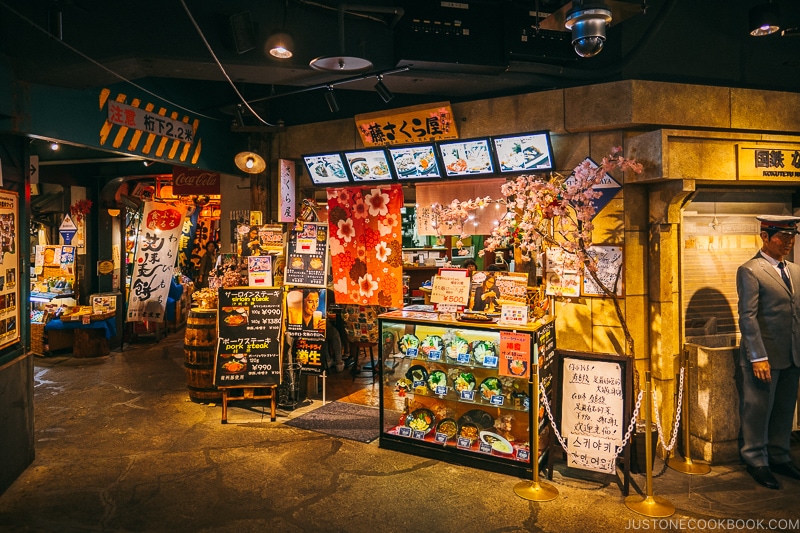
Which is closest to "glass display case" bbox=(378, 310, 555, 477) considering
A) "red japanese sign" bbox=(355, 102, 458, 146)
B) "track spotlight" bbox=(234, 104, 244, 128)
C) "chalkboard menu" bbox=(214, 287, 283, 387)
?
"chalkboard menu" bbox=(214, 287, 283, 387)

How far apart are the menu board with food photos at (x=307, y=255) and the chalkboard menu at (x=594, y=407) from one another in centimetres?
431

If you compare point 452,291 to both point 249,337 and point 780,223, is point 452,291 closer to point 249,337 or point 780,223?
point 249,337

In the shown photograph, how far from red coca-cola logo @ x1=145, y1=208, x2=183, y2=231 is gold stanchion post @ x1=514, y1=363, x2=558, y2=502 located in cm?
1008

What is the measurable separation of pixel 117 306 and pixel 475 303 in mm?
10159

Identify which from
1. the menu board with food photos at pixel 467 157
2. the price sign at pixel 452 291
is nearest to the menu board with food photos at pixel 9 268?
the price sign at pixel 452 291

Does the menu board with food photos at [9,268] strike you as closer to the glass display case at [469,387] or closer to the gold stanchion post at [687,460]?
the glass display case at [469,387]

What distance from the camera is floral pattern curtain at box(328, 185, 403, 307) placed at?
8469 mm

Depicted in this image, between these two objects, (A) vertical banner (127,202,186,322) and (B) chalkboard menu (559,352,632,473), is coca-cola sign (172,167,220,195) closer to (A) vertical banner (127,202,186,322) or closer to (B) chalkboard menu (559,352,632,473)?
(A) vertical banner (127,202,186,322)

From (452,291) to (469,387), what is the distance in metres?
1.26

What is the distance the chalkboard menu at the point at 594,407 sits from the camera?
5.65 m

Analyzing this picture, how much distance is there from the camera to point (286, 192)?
926cm

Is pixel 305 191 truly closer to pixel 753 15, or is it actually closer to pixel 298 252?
pixel 298 252

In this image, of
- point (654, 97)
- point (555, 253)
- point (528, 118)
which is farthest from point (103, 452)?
point (654, 97)

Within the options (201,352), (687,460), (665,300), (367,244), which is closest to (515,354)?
(665,300)
